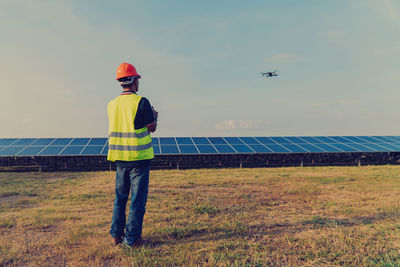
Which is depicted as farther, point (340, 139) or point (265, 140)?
point (340, 139)

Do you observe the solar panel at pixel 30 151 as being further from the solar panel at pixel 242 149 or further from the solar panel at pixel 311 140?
the solar panel at pixel 311 140

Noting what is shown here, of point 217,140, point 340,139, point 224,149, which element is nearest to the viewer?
point 224,149

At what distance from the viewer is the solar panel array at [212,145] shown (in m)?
18.4

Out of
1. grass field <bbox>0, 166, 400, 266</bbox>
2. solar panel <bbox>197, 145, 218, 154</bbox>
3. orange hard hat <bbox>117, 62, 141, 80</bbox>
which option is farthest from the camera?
solar panel <bbox>197, 145, 218, 154</bbox>

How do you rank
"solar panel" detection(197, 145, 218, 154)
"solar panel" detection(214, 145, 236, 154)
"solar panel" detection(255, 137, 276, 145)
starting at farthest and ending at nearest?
"solar panel" detection(255, 137, 276, 145) → "solar panel" detection(214, 145, 236, 154) → "solar panel" detection(197, 145, 218, 154)

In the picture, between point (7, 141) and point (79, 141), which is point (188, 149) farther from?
point (7, 141)

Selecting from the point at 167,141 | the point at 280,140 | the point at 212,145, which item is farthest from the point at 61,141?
the point at 280,140

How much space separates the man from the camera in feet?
13.8

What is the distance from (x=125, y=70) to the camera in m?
4.39

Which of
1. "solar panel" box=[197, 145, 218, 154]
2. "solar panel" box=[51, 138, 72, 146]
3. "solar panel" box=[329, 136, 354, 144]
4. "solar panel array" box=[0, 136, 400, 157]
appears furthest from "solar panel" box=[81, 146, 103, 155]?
"solar panel" box=[329, 136, 354, 144]

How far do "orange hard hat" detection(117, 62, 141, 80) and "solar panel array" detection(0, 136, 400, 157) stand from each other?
1377cm

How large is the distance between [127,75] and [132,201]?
84.5 inches

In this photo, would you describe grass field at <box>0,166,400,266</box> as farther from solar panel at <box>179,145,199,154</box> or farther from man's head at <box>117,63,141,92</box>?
solar panel at <box>179,145,199,154</box>

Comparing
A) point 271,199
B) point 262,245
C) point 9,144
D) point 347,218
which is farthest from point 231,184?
point 9,144
